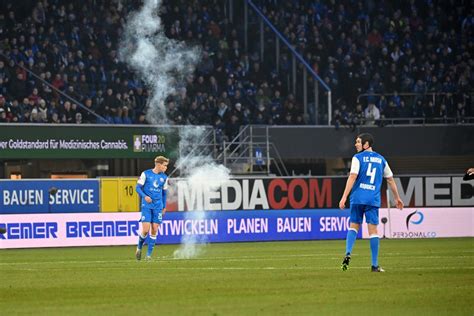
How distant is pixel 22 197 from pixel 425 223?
1376 centimetres

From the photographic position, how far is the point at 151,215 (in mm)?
24422

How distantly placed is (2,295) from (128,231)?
19.1m

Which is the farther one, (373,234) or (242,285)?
(373,234)

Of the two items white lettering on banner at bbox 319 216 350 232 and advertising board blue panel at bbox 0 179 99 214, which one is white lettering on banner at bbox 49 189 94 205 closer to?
advertising board blue panel at bbox 0 179 99 214

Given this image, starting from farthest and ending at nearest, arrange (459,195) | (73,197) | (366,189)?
1. (459,195)
2. (73,197)
3. (366,189)

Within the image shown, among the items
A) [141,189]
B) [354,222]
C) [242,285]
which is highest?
[141,189]

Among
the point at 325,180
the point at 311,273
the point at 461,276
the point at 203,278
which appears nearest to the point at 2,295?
the point at 203,278

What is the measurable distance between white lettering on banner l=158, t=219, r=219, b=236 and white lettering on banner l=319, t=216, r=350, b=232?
393 cm

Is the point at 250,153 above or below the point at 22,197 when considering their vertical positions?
above

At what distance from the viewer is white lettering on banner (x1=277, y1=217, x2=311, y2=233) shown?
122ft

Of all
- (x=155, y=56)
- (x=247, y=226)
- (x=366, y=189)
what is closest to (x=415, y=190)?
(x=247, y=226)

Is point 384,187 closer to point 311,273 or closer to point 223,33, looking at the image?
point 223,33

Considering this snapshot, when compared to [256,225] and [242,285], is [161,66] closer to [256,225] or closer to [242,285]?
[256,225]

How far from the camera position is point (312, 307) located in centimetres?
1317
